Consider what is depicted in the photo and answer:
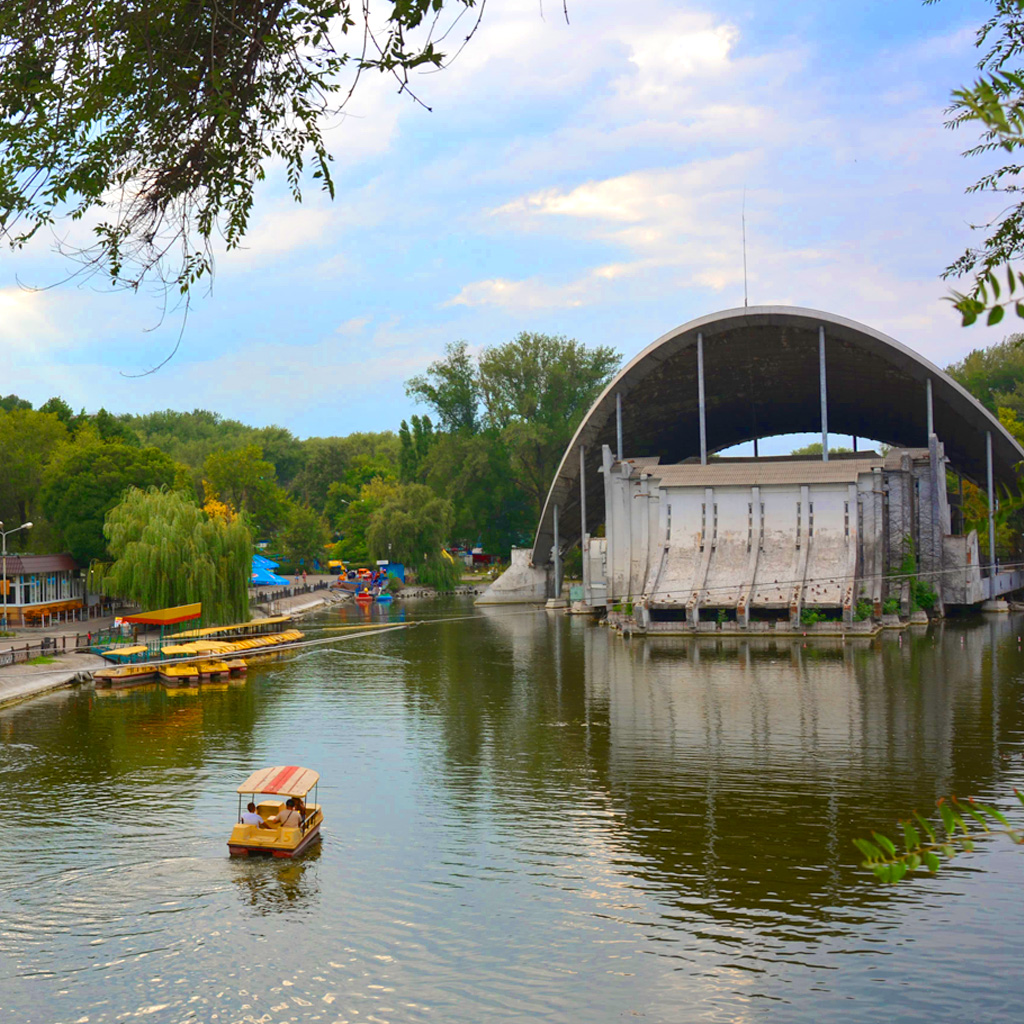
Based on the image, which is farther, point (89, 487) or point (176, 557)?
point (89, 487)

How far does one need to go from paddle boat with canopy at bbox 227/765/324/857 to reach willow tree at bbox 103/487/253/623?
92.4 ft

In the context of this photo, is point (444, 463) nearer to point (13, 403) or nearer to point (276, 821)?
point (13, 403)

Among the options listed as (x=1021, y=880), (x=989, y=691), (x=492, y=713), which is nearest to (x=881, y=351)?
(x=989, y=691)

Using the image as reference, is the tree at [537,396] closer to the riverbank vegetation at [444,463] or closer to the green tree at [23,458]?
the riverbank vegetation at [444,463]

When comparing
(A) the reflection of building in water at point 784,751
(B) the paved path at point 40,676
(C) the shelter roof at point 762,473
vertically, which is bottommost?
(A) the reflection of building in water at point 784,751

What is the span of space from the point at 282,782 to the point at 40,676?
2177 centimetres

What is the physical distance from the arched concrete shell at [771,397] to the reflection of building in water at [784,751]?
693 inches

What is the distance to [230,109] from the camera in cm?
709

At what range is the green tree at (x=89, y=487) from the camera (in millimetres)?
57031

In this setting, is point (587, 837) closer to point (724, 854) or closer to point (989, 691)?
point (724, 854)

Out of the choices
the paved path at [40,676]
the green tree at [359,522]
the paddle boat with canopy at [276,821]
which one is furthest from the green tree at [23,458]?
the paddle boat with canopy at [276,821]

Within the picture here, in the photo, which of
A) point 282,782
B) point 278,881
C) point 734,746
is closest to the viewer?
point 278,881

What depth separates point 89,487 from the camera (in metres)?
57.4

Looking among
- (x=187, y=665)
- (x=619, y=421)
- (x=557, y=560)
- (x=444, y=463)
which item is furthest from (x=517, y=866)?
(x=444, y=463)
